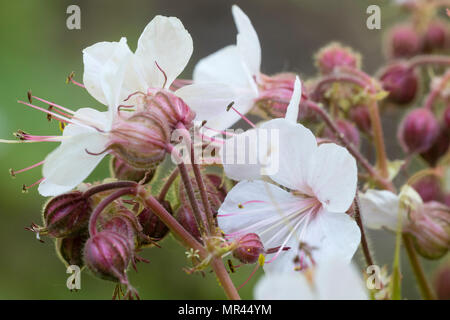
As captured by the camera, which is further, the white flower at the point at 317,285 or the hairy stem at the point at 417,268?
the hairy stem at the point at 417,268

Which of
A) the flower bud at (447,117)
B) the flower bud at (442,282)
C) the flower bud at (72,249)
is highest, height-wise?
the flower bud at (447,117)

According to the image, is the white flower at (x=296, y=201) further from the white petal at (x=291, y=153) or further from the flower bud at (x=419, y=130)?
the flower bud at (x=419, y=130)

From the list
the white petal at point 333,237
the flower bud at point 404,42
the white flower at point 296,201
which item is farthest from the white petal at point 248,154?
the flower bud at point 404,42

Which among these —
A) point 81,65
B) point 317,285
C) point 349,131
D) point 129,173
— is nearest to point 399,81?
point 349,131

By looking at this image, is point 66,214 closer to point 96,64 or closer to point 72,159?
point 72,159

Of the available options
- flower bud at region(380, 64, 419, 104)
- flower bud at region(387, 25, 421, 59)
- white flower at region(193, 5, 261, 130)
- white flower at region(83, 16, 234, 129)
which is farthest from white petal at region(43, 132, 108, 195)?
flower bud at region(387, 25, 421, 59)

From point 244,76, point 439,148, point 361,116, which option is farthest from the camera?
point 439,148

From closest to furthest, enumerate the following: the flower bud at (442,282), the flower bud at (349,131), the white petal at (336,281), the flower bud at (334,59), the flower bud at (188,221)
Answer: the white petal at (336,281)
the flower bud at (188,221)
the flower bud at (349,131)
the flower bud at (334,59)
the flower bud at (442,282)
